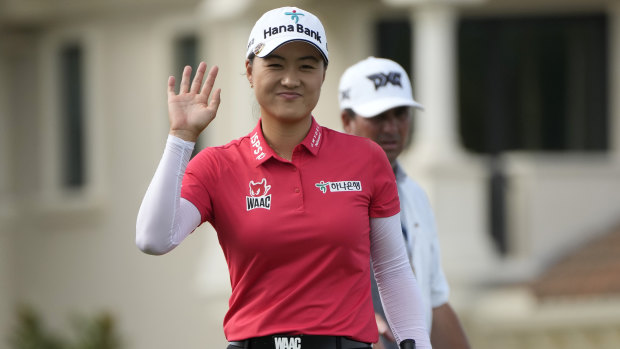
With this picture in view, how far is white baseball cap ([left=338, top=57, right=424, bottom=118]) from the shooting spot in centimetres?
467

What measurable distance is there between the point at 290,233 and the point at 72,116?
44.5 ft

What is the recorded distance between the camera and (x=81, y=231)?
1625cm

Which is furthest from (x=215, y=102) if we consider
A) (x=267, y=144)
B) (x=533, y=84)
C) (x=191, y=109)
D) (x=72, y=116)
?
(x=72, y=116)

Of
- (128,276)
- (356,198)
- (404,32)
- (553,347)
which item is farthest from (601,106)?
(356,198)

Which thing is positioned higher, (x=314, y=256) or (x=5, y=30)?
(x=5, y=30)

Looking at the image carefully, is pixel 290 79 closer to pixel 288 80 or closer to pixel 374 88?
pixel 288 80

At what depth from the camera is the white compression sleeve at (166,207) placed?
3.18 metres

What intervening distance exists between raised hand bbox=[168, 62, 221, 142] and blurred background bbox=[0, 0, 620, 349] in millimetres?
5210

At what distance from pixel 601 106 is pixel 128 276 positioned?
5.91m

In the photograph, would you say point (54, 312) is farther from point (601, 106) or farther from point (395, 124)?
point (395, 124)

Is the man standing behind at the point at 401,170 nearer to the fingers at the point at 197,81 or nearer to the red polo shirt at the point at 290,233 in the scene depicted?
the red polo shirt at the point at 290,233

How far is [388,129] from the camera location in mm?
4664

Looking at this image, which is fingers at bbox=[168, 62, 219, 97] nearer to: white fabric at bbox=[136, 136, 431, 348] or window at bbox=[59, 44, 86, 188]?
white fabric at bbox=[136, 136, 431, 348]

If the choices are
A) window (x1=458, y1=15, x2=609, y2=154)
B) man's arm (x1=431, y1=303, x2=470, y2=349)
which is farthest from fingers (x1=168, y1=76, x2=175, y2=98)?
window (x1=458, y1=15, x2=609, y2=154)
